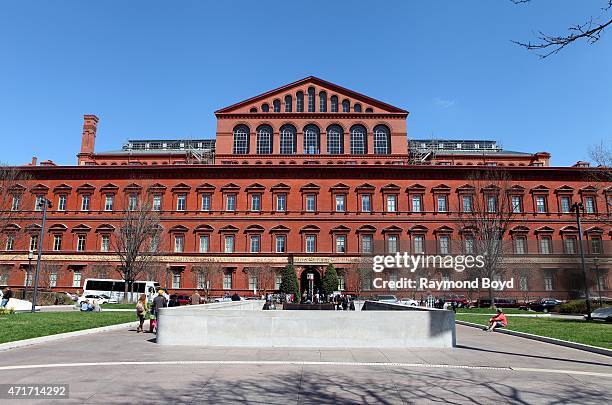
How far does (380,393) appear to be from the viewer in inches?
297

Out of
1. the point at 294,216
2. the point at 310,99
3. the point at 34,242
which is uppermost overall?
the point at 310,99

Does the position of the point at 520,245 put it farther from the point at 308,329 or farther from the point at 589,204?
the point at 308,329

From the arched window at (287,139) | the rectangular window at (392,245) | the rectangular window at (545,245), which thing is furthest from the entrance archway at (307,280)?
the rectangular window at (545,245)

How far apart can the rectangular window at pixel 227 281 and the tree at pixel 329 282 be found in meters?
10.3

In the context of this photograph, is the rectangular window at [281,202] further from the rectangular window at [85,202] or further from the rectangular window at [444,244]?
the rectangular window at [85,202]

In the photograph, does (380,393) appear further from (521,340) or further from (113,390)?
(521,340)

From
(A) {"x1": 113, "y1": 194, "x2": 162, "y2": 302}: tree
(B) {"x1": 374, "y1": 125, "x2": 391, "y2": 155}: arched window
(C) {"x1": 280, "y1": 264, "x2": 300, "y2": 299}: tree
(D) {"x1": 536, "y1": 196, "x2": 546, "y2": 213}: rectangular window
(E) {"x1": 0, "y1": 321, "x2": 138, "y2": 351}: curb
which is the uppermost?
(B) {"x1": 374, "y1": 125, "x2": 391, "y2": 155}: arched window

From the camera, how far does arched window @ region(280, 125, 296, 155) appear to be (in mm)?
57219

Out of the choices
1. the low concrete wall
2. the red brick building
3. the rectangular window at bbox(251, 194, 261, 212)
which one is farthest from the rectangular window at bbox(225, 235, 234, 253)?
the low concrete wall

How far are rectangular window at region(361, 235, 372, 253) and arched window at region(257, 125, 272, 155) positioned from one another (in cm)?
1616

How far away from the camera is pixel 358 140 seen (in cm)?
5731

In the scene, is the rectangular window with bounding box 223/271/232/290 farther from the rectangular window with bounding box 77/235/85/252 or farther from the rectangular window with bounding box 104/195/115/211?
the rectangular window with bounding box 77/235/85/252

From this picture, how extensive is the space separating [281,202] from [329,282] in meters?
11.4

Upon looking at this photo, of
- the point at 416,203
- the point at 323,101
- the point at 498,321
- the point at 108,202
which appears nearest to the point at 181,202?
the point at 108,202
